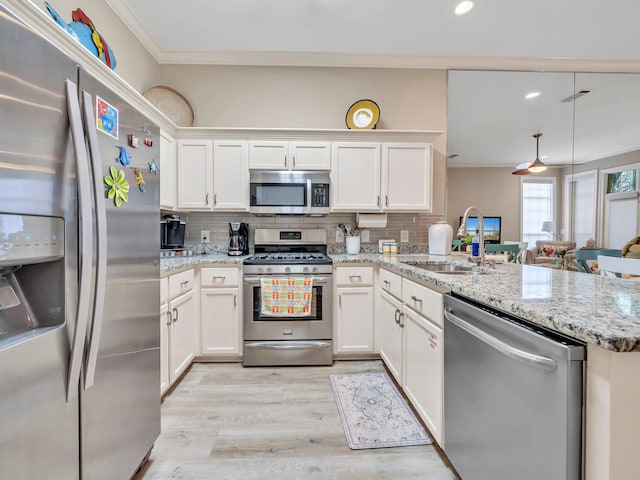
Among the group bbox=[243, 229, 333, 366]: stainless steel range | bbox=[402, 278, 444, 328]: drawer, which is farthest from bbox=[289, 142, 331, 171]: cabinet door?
bbox=[402, 278, 444, 328]: drawer

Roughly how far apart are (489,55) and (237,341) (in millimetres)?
3635

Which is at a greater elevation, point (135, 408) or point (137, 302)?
point (137, 302)

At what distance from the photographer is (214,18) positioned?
2.46 metres

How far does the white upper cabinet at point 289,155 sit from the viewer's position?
2773 millimetres

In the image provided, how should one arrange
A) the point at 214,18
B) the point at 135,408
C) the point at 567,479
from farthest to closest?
the point at 214,18 → the point at 135,408 → the point at 567,479

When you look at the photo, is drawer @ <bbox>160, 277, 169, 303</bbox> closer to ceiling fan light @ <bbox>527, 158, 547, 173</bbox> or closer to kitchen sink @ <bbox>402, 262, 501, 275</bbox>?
kitchen sink @ <bbox>402, 262, 501, 275</bbox>

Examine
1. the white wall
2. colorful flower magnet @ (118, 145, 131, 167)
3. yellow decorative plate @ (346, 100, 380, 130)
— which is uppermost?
the white wall

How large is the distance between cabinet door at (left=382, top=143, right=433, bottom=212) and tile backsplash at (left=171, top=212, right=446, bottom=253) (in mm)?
340

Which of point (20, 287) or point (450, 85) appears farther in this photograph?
point (450, 85)

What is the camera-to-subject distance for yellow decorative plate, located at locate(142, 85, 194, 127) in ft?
9.29

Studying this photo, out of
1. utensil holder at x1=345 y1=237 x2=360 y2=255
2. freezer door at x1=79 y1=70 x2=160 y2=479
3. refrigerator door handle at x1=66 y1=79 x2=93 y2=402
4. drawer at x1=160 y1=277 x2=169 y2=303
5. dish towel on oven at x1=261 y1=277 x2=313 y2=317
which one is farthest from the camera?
utensil holder at x1=345 y1=237 x2=360 y2=255

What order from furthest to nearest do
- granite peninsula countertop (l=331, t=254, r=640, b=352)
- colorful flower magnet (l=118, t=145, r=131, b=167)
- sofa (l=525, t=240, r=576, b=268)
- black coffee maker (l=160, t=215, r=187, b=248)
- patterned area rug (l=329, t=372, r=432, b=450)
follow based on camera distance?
sofa (l=525, t=240, r=576, b=268) → black coffee maker (l=160, t=215, r=187, b=248) → patterned area rug (l=329, t=372, r=432, b=450) → colorful flower magnet (l=118, t=145, r=131, b=167) → granite peninsula countertop (l=331, t=254, r=640, b=352)

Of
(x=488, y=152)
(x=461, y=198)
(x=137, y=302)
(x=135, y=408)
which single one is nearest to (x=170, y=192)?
(x=137, y=302)

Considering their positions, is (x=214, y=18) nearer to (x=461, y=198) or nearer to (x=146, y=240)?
(x=146, y=240)
